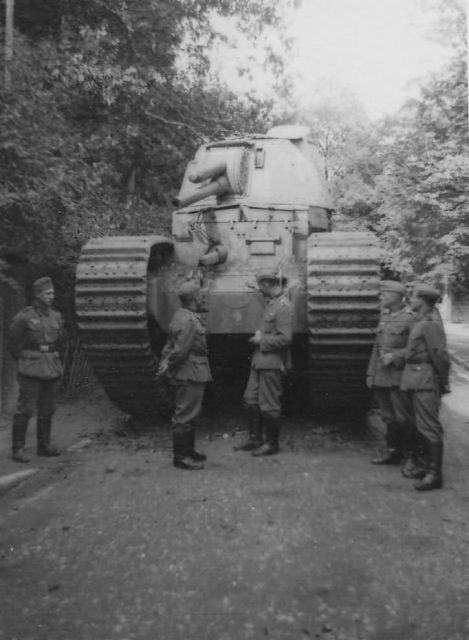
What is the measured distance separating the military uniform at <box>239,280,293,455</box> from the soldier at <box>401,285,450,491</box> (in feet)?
3.99

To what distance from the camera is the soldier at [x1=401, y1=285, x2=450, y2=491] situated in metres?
5.23

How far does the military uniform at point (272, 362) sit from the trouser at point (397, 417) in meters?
0.91

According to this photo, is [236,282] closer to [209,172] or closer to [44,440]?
[209,172]

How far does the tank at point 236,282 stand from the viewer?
6.22m

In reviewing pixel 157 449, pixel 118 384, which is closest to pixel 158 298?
pixel 118 384

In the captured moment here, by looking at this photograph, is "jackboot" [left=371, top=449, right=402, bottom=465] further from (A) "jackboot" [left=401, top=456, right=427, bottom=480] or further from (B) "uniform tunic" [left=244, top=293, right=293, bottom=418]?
(B) "uniform tunic" [left=244, top=293, right=293, bottom=418]

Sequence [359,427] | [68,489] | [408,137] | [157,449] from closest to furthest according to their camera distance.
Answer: [68,489], [157,449], [359,427], [408,137]

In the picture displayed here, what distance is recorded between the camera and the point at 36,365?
629cm

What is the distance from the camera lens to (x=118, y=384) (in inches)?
275

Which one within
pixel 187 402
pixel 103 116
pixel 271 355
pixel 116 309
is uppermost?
pixel 103 116

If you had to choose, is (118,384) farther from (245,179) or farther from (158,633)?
(158,633)

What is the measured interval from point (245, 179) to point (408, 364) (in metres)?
3.70

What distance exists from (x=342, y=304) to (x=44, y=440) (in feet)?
10.0

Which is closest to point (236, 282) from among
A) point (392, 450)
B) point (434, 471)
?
point (392, 450)
